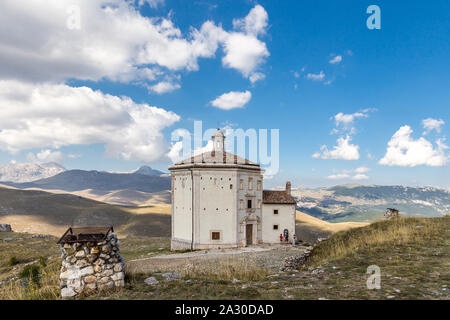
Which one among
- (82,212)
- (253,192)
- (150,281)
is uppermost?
(253,192)

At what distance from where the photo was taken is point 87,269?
27.7 feet

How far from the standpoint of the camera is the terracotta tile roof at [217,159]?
33.9 meters

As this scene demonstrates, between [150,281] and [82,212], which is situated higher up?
[150,281]

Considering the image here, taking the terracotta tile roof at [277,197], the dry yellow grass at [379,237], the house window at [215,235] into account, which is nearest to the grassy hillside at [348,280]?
the dry yellow grass at [379,237]

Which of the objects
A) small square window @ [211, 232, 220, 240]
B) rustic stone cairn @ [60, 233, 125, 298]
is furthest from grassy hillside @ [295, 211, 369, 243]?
rustic stone cairn @ [60, 233, 125, 298]

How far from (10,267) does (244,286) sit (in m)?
27.6

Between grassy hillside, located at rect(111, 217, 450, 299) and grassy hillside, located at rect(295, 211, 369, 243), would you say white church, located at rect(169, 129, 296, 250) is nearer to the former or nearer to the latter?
grassy hillside, located at rect(111, 217, 450, 299)

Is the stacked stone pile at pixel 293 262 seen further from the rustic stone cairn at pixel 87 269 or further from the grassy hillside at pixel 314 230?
the grassy hillside at pixel 314 230

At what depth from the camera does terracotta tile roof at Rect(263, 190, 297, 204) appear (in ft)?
117

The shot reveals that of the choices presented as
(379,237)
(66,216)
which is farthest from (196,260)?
(66,216)
